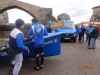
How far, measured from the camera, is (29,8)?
31406 millimetres

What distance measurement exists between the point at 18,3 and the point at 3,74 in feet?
84.2

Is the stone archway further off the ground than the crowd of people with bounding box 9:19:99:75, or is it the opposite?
the stone archway

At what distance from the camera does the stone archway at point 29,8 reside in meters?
30.5

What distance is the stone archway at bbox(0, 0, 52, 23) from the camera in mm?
30531

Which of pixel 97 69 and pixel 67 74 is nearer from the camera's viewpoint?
pixel 67 74

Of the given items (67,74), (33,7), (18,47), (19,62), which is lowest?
(67,74)

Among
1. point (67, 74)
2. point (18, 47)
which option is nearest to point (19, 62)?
point (18, 47)

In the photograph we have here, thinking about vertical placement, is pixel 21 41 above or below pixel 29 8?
below

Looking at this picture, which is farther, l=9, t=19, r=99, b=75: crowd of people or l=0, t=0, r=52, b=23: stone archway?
l=0, t=0, r=52, b=23: stone archway

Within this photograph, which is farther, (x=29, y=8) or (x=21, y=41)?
(x=29, y=8)

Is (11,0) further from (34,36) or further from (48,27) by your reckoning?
(34,36)

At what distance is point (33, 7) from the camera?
104 feet

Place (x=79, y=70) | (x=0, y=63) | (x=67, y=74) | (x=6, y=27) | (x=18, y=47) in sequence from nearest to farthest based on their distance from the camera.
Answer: (x=18, y=47) < (x=67, y=74) < (x=79, y=70) < (x=0, y=63) < (x=6, y=27)

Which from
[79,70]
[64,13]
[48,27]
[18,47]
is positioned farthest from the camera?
[64,13]
